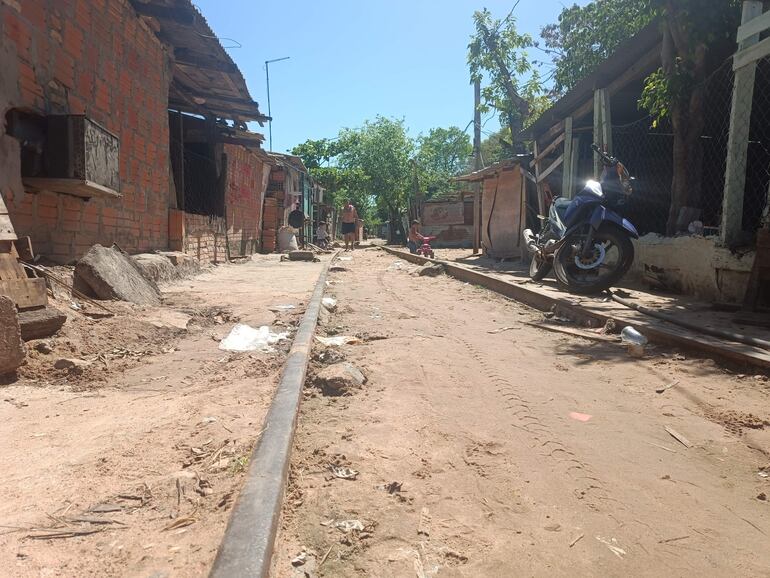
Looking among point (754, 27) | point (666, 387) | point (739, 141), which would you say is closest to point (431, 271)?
point (739, 141)

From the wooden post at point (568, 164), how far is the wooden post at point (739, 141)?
453cm

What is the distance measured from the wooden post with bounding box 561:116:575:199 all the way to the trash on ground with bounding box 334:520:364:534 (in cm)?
984

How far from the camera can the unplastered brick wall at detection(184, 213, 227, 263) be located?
33.0 feet

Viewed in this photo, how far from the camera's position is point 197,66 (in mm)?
9789

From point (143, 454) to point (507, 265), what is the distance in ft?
36.4

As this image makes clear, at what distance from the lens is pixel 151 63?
8.23 metres

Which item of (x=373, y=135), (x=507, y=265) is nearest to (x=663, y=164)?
(x=507, y=265)

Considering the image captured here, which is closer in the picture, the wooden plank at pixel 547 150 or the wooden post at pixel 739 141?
the wooden post at pixel 739 141

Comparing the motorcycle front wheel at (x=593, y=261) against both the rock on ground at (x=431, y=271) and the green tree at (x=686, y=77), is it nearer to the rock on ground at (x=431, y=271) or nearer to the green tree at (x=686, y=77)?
the green tree at (x=686, y=77)

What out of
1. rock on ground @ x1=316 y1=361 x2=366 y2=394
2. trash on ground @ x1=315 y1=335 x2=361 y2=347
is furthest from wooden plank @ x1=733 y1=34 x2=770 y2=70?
rock on ground @ x1=316 y1=361 x2=366 y2=394

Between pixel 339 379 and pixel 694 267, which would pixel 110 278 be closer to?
pixel 339 379

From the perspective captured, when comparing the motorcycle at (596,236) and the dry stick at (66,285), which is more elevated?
the motorcycle at (596,236)

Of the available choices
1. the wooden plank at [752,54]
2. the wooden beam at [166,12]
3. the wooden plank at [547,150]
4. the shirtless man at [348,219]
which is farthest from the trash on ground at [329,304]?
the shirtless man at [348,219]

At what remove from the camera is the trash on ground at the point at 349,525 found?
1.74 m
